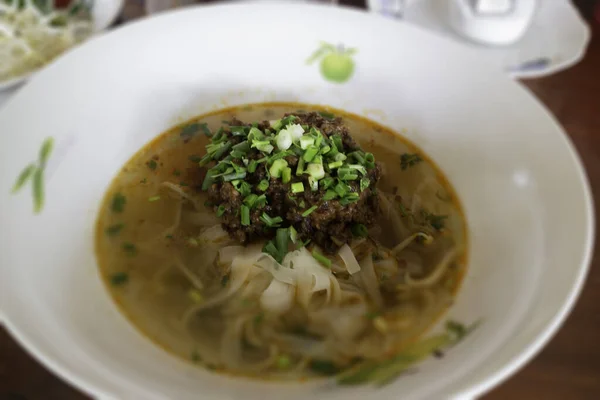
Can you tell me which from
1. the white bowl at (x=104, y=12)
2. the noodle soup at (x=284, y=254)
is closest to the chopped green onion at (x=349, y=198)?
the noodle soup at (x=284, y=254)

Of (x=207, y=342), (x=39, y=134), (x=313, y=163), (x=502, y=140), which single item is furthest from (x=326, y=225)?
(x=39, y=134)

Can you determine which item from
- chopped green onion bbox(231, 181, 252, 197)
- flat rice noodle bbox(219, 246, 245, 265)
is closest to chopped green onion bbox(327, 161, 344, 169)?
chopped green onion bbox(231, 181, 252, 197)

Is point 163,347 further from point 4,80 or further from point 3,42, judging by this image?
point 3,42

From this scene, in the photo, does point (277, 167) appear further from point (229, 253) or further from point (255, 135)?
point (229, 253)

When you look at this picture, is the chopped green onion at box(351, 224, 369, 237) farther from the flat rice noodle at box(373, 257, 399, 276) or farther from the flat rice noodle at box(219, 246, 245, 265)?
the flat rice noodle at box(219, 246, 245, 265)

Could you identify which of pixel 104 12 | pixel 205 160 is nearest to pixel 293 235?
pixel 205 160
